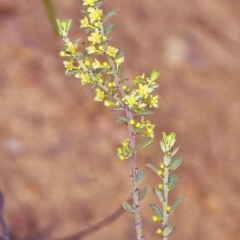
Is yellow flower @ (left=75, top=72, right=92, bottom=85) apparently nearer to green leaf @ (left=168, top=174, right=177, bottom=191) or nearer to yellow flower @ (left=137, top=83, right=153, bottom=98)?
yellow flower @ (left=137, top=83, right=153, bottom=98)

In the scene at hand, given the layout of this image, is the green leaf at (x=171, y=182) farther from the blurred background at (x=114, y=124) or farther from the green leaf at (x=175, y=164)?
the blurred background at (x=114, y=124)

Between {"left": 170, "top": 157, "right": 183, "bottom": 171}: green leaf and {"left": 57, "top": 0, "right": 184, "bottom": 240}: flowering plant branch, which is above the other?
{"left": 57, "top": 0, "right": 184, "bottom": 240}: flowering plant branch

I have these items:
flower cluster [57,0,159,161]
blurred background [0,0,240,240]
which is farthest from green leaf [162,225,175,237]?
blurred background [0,0,240,240]

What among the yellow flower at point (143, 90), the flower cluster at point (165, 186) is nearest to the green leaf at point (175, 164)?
the flower cluster at point (165, 186)

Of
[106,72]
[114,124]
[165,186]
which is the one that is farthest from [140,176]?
[114,124]

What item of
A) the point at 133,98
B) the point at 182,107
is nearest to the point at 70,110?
the point at 182,107

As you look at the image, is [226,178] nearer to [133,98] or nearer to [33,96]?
[33,96]

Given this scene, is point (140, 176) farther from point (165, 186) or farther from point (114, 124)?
point (114, 124)

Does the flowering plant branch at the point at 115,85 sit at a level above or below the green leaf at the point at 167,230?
above

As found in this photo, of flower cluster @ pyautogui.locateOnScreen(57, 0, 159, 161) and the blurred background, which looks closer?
flower cluster @ pyautogui.locateOnScreen(57, 0, 159, 161)
